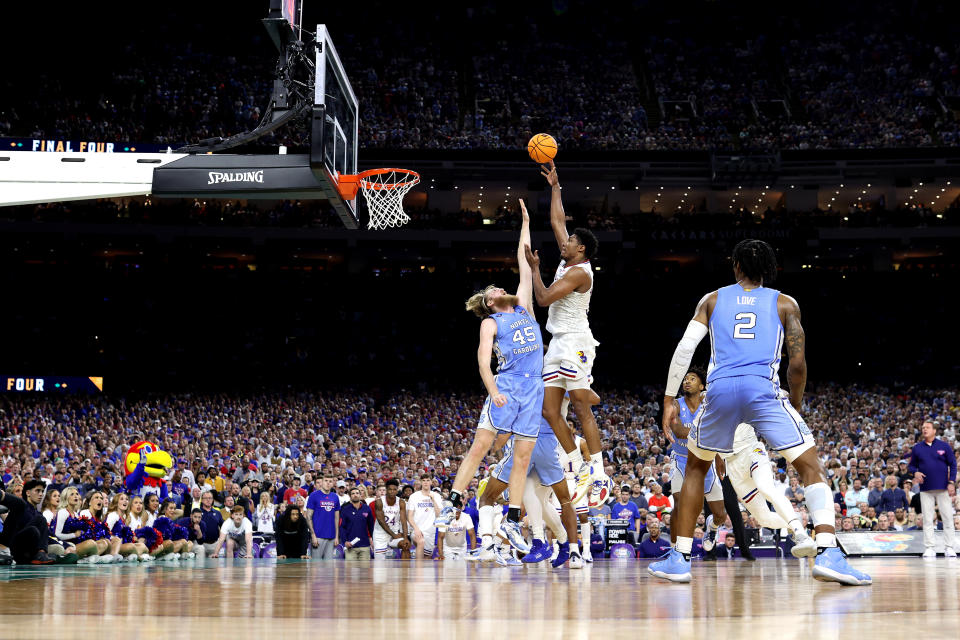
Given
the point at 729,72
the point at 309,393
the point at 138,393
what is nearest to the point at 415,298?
the point at 309,393

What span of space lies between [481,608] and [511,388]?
4375mm

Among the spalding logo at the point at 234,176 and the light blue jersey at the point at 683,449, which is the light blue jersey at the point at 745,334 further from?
the spalding logo at the point at 234,176

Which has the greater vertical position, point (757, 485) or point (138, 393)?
point (138, 393)

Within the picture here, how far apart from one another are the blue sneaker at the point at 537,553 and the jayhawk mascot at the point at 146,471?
377 inches

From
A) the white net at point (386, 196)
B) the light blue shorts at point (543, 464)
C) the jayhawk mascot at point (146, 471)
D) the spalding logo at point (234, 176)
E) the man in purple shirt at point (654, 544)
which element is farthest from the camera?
the jayhawk mascot at point (146, 471)

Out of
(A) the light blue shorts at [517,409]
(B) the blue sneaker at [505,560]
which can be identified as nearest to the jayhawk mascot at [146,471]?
(B) the blue sneaker at [505,560]

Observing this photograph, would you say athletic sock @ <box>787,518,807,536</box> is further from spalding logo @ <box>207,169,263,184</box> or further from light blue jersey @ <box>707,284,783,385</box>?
spalding logo @ <box>207,169,263,184</box>

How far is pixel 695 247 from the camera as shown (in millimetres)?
41719

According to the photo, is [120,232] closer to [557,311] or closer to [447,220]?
[447,220]

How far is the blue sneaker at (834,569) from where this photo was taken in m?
5.79

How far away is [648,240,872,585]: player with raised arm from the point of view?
6156 mm

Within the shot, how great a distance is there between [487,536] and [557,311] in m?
2.41

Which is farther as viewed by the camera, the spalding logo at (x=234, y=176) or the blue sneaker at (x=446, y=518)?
the blue sneaker at (x=446, y=518)

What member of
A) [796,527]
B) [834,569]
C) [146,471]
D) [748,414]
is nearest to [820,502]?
[834,569]
